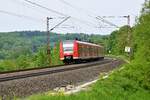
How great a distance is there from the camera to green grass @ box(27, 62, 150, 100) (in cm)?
1493

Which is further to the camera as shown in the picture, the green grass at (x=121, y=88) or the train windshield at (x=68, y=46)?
the train windshield at (x=68, y=46)

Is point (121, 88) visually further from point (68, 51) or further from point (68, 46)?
point (68, 46)

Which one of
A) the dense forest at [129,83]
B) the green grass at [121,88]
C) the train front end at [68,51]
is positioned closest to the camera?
the green grass at [121,88]

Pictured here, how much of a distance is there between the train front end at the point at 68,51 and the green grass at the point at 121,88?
29.9m

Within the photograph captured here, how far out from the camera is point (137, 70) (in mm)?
25312

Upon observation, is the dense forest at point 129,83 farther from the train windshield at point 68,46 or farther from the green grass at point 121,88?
the train windshield at point 68,46

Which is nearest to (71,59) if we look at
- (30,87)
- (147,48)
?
(147,48)

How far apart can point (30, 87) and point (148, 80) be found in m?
6.20

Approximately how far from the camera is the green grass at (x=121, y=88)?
14.9 metres

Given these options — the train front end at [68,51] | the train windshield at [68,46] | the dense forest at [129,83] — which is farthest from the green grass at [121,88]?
the train windshield at [68,46]

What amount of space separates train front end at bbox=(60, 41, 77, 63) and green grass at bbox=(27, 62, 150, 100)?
29.9 meters

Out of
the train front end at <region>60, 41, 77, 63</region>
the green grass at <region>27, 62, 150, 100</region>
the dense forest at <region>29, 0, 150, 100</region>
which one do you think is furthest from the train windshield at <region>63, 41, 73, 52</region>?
the green grass at <region>27, 62, 150, 100</region>

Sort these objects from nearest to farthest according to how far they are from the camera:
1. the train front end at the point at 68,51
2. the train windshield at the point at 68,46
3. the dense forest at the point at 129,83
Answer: the dense forest at the point at 129,83, the train front end at the point at 68,51, the train windshield at the point at 68,46

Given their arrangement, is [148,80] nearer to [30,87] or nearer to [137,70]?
[137,70]
